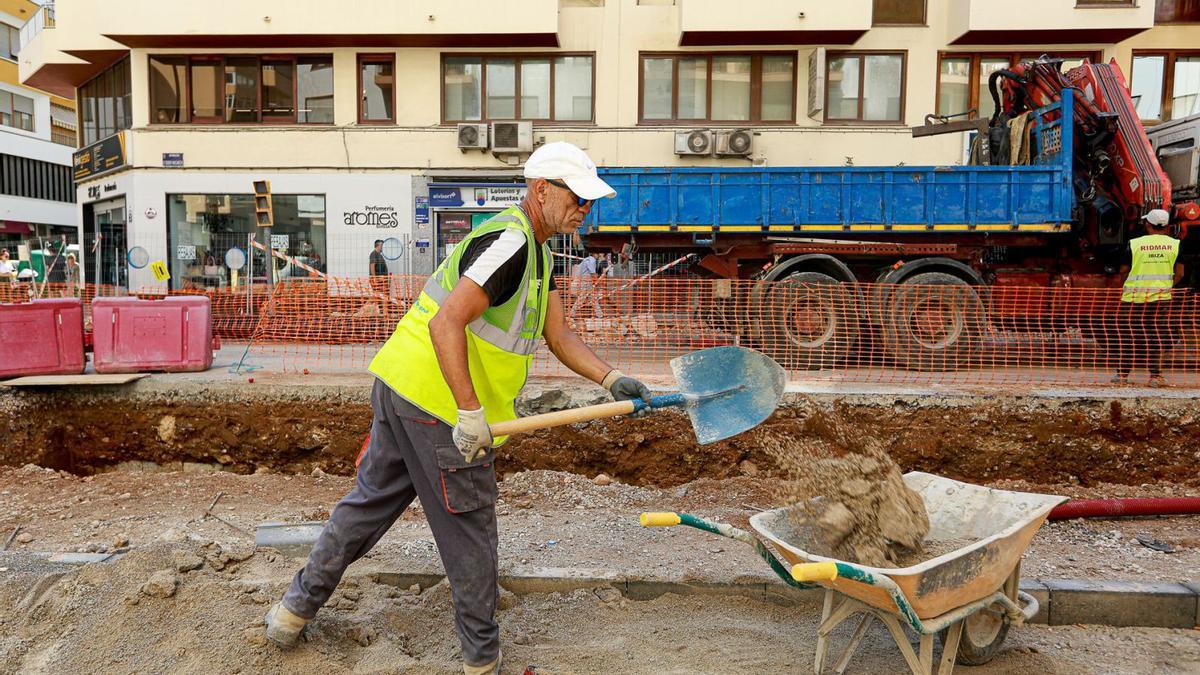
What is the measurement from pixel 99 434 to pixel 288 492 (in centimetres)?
267

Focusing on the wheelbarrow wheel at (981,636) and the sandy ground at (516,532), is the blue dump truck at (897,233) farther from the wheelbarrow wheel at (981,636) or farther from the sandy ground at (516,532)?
the wheelbarrow wheel at (981,636)

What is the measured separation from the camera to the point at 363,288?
12031 millimetres

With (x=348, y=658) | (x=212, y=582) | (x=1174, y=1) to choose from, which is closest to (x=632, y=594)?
(x=348, y=658)

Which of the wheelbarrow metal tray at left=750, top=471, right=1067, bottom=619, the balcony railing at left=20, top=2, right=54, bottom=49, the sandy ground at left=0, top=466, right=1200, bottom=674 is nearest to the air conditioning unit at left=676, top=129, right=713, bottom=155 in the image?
the sandy ground at left=0, top=466, right=1200, bottom=674

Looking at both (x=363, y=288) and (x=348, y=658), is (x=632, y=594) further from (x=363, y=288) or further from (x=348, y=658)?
(x=363, y=288)

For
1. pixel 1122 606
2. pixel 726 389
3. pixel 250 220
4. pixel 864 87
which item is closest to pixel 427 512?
pixel 726 389

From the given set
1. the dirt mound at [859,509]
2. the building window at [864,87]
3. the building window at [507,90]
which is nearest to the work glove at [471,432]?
the dirt mound at [859,509]

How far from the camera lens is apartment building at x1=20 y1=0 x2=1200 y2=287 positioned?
59.2 ft

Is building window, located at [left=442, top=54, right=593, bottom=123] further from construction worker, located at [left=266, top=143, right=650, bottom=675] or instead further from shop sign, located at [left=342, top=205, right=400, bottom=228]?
construction worker, located at [left=266, top=143, right=650, bottom=675]

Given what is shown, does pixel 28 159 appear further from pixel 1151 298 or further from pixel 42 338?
pixel 1151 298

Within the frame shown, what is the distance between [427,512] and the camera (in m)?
3.10

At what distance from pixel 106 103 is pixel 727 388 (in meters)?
23.3

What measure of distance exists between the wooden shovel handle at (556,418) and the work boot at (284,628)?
121cm

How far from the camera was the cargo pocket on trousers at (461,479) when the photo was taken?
296 centimetres
